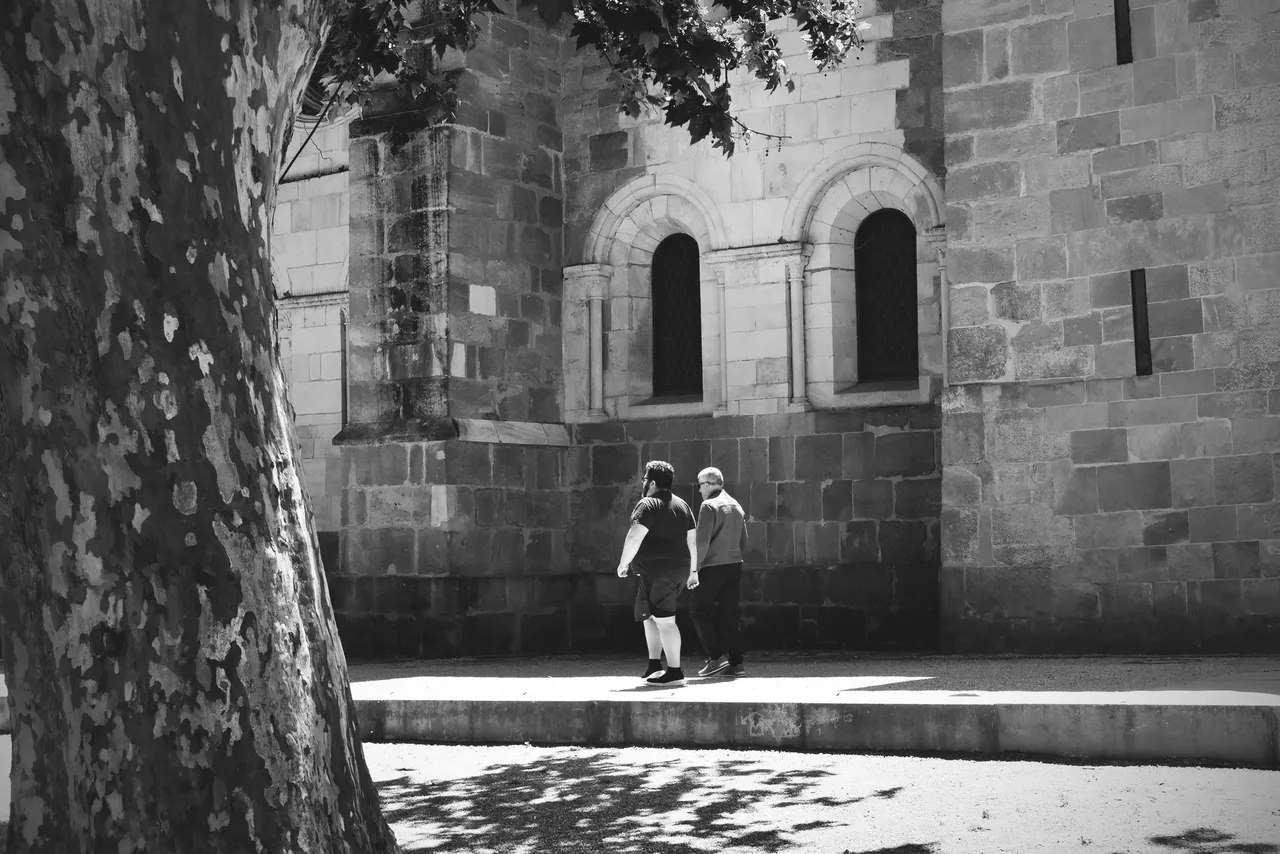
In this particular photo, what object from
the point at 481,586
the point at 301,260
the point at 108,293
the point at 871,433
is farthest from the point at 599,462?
the point at 108,293

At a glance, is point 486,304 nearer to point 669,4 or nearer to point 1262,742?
point 669,4

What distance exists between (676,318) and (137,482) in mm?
12708

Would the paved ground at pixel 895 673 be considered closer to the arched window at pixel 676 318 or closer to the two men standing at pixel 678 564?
the two men standing at pixel 678 564

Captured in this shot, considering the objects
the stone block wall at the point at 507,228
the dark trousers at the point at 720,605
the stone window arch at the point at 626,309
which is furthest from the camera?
the stone window arch at the point at 626,309

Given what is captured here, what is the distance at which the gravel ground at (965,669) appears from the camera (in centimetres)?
934

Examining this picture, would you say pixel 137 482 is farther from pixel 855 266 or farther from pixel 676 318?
pixel 676 318

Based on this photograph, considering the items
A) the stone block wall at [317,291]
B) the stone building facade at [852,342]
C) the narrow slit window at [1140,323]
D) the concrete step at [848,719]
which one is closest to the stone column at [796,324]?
the stone building facade at [852,342]

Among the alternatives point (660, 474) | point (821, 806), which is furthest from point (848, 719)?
point (660, 474)

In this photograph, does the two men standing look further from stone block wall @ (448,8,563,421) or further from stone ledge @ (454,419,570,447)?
stone block wall @ (448,8,563,421)

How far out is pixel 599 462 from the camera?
16.4 m

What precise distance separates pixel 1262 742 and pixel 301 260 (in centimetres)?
1265

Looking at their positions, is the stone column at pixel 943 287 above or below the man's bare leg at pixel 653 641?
above

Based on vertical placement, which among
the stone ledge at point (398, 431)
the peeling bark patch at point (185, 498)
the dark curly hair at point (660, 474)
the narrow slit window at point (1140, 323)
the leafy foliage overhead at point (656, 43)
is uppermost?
the leafy foliage overhead at point (656, 43)

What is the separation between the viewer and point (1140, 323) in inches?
489
